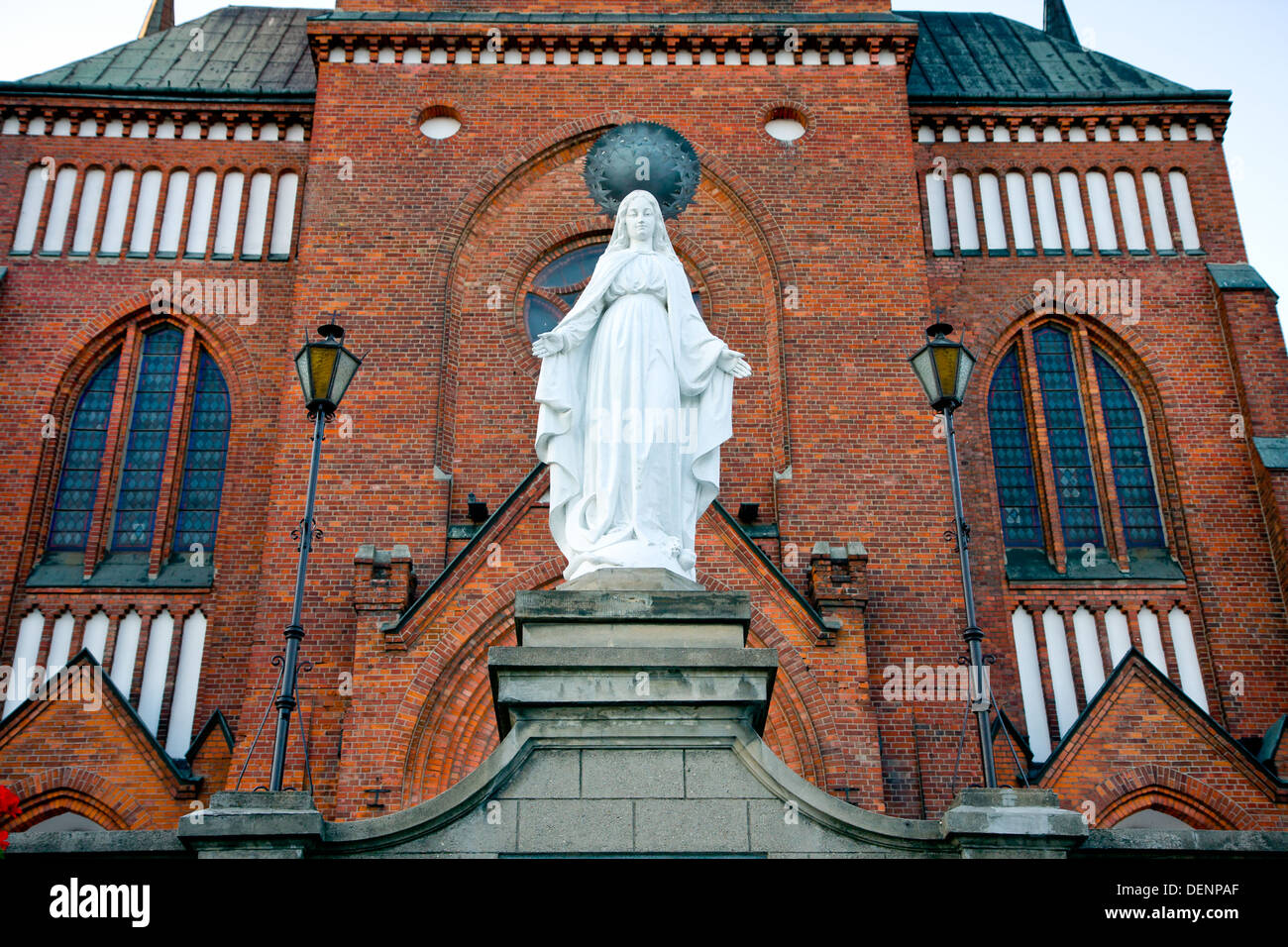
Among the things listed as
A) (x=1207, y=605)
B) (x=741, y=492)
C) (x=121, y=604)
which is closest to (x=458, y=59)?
(x=741, y=492)

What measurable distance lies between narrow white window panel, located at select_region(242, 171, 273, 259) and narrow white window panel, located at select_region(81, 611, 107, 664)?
5.90 meters

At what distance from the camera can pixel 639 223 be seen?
8906 millimetres

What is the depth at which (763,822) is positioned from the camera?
7.04 meters

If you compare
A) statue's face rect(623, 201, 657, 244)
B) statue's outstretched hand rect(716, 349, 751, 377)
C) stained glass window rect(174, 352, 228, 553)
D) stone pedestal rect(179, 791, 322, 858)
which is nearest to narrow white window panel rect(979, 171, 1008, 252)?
stained glass window rect(174, 352, 228, 553)

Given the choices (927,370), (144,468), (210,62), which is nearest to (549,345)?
(927,370)

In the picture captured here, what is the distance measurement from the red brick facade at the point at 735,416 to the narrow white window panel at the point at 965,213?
0.19 m

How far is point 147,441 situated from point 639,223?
12086 mm

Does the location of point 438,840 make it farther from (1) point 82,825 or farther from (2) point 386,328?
(2) point 386,328

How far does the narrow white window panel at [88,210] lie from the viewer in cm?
1953

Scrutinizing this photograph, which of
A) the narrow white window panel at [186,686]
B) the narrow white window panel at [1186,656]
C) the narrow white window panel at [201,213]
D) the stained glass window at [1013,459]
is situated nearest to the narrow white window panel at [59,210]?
the narrow white window panel at [201,213]

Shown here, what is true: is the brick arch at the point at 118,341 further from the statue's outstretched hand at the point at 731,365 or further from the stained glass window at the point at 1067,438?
the stained glass window at the point at 1067,438

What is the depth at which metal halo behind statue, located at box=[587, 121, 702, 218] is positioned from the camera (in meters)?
9.35

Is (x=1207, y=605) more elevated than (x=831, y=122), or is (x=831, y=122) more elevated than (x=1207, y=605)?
(x=831, y=122)
